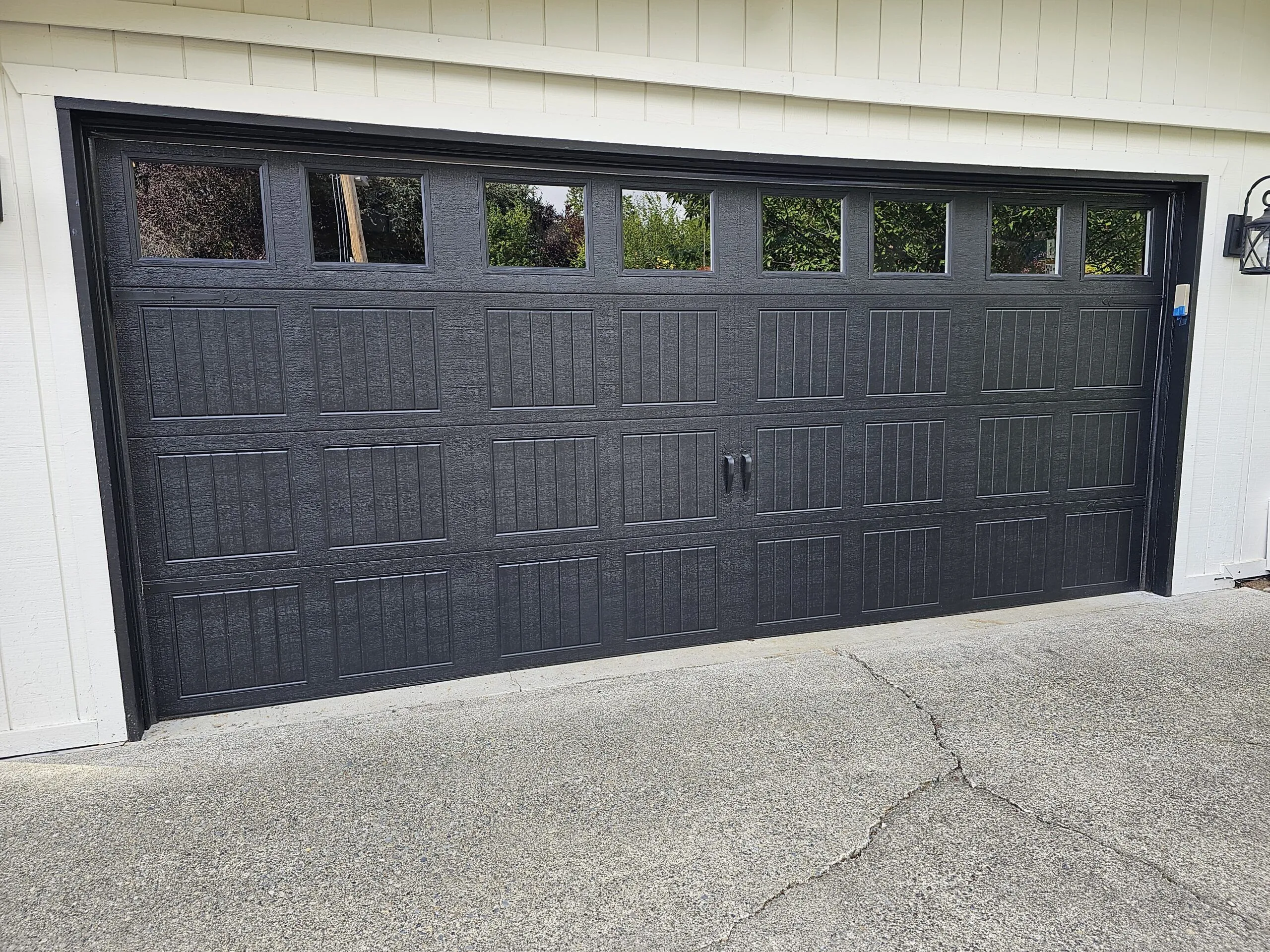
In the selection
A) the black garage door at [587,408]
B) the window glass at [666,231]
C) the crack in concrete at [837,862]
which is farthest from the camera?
the window glass at [666,231]

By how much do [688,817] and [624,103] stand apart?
2.72m

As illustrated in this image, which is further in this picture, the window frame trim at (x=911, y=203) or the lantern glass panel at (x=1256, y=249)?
the lantern glass panel at (x=1256, y=249)

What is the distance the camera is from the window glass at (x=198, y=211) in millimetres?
2754

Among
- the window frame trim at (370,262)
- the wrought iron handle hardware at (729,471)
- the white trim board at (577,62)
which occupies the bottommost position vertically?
the wrought iron handle hardware at (729,471)

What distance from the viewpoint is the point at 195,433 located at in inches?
113

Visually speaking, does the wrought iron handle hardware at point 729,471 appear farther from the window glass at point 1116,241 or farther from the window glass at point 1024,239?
the window glass at point 1116,241

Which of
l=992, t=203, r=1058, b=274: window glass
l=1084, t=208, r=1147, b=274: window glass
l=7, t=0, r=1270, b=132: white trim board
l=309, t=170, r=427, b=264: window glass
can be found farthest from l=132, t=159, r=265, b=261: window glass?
l=1084, t=208, r=1147, b=274: window glass

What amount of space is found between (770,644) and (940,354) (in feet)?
5.54

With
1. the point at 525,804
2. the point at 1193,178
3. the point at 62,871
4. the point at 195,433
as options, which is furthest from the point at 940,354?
the point at 62,871

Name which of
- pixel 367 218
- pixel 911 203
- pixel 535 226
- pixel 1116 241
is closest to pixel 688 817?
pixel 535 226

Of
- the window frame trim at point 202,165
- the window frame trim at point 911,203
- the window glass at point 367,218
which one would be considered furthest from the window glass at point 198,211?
the window frame trim at point 911,203

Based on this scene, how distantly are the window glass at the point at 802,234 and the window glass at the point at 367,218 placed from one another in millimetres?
1571

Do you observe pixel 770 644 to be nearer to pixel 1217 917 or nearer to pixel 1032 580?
pixel 1032 580

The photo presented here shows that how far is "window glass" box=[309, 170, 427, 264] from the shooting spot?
294cm
